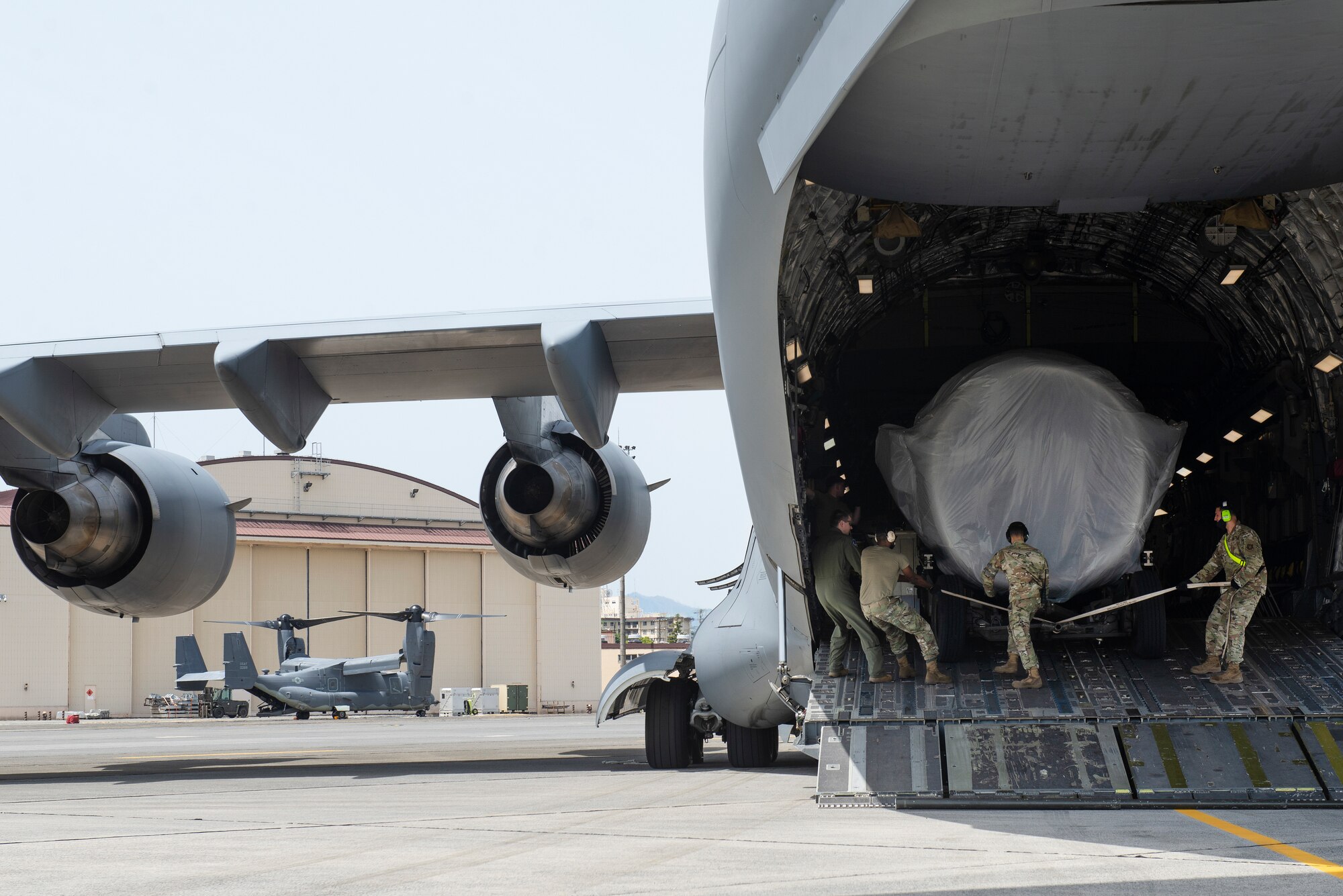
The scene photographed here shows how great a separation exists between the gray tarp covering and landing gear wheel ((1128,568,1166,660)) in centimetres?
20

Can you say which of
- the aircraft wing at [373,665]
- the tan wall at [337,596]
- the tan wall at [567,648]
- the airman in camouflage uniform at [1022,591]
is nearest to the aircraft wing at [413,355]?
the airman in camouflage uniform at [1022,591]

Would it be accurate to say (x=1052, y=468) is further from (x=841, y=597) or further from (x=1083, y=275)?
(x=1083, y=275)

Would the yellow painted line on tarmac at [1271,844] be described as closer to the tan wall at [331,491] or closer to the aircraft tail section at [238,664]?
the aircraft tail section at [238,664]

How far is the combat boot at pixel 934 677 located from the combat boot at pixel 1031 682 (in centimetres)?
41

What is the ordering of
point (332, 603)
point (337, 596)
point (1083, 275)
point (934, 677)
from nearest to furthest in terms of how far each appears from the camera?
point (934, 677), point (1083, 275), point (332, 603), point (337, 596)

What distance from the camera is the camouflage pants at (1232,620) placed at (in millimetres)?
7387

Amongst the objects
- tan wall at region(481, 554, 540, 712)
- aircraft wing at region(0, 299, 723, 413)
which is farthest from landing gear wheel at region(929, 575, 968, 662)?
tan wall at region(481, 554, 540, 712)

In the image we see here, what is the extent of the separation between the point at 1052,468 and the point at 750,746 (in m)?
4.24

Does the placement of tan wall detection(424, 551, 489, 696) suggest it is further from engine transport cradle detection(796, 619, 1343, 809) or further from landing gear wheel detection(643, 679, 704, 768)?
engine transport cradle detection(796, 619, 1343, 809)

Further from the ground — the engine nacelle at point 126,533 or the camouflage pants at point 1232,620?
the engine nacelle at point 126,533

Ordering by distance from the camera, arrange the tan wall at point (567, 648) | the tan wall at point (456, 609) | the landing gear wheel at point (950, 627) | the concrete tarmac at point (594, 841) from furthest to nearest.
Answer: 1. the tan wall at point (567, 648)
2. the tan wall at point (456, 609)
3. the landing gear wheel at point (950, 627)
4. the concrete tarmac at point (594, 841)

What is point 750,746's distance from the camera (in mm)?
10938

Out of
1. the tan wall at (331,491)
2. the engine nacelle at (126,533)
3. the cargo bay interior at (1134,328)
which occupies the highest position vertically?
the tan wall at (331,491)

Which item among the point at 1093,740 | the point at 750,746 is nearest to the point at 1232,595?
the point at 1093,740
